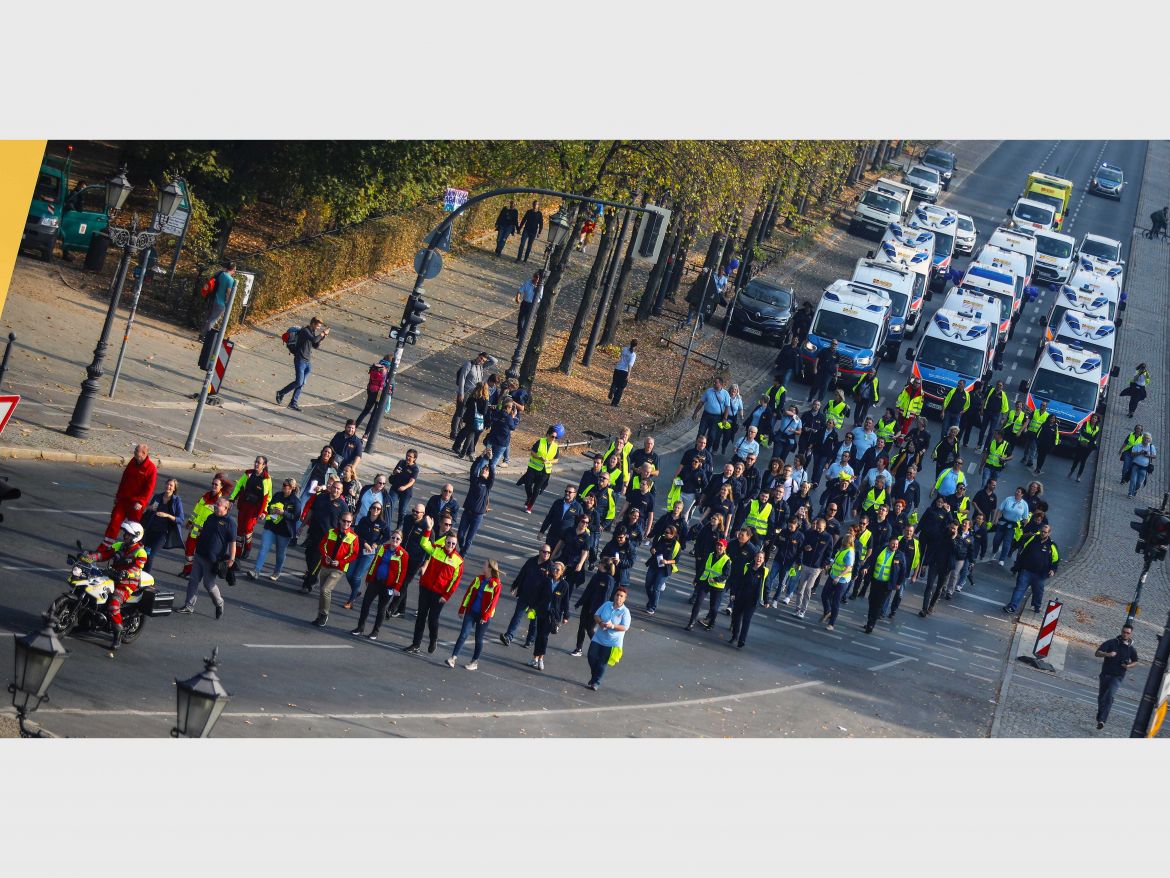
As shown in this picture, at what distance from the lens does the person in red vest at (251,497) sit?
21453 millimetres

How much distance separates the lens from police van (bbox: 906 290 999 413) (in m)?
39.0

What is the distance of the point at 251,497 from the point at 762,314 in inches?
930

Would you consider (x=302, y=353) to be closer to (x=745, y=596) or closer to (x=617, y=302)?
(x=745, y=596)

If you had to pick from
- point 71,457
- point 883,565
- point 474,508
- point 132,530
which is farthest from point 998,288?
point 132,530

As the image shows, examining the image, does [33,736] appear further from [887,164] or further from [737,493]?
[887,164]

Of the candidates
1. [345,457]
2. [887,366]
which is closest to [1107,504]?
[887,366]

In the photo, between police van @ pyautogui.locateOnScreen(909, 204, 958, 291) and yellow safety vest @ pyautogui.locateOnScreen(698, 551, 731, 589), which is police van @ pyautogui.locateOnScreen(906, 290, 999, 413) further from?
yellow safety vest @ pyautogui.locateOnScreen(698, 551, 731, 589)

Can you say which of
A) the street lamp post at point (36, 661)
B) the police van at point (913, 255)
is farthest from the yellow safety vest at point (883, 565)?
the police van at point (913, 255)

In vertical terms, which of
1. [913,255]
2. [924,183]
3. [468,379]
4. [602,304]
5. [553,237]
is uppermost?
[924,183]

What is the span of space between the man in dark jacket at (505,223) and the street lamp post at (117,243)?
54.5 ft

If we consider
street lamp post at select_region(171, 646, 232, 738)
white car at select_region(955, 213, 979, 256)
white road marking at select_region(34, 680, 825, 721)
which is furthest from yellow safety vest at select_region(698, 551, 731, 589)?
white car at select_region(955, 213, 979, 256)

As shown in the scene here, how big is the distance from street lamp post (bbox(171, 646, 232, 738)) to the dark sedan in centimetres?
3089

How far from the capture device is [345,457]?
25578 mm

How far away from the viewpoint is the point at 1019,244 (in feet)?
171
